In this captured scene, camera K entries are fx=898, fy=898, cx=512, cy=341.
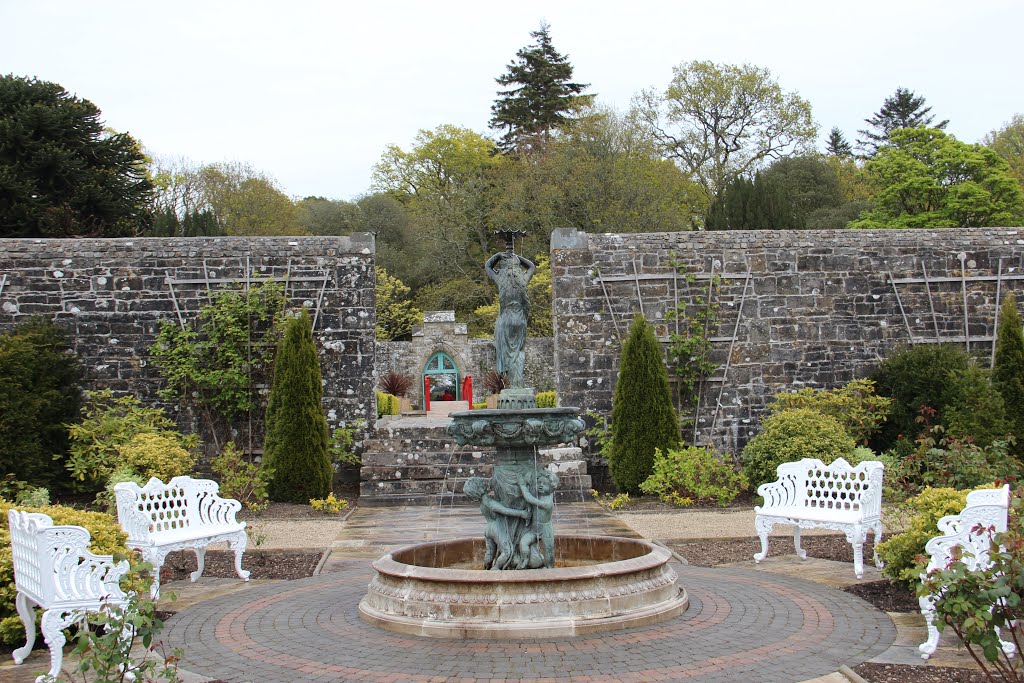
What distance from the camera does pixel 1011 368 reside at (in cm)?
1156

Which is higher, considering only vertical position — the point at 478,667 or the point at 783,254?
the point at 783,254

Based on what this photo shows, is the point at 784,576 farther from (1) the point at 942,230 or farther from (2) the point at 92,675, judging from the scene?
(1) the point at 942,230

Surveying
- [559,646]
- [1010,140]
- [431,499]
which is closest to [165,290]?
[431,499]

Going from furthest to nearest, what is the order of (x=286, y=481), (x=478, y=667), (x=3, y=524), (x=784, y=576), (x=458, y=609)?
(x=286, y=481)
(x=784, y=576)
(x=3, y=524)
(x=458, y=609)
(x=478, y=667)

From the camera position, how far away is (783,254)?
12.7 m

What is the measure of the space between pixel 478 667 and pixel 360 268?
28.2 feet

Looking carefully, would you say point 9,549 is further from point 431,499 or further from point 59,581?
point 431,499

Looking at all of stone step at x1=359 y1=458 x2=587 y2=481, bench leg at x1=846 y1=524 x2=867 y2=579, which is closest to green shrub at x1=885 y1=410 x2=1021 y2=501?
bench leg at x1=846 y1=524 x2=867 y2=579

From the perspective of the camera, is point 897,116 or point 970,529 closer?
point 970,529

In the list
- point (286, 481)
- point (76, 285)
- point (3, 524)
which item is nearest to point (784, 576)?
point (3, 524)

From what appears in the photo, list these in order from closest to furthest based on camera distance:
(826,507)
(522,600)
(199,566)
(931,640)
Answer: (931,640)
(522,600)
(199,566)
(826,507)

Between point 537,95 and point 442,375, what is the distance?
13537 mm

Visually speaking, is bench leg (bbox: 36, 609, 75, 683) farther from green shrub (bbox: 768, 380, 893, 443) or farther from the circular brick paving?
green shrub (bbox: 768, 380, 893, 443)

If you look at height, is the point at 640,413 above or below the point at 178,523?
above
